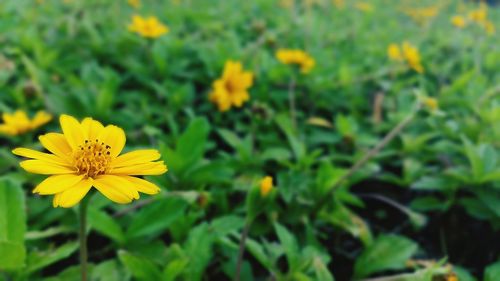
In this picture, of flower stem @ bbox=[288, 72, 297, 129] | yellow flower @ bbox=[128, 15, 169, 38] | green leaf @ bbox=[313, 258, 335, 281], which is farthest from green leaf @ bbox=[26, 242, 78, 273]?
yellow flower @ bbox=[128, 15, 169, 38]

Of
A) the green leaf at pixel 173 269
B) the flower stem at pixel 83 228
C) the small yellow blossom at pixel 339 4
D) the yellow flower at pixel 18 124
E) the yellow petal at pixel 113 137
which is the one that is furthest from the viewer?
the small yellow blossom at pixel 339 4

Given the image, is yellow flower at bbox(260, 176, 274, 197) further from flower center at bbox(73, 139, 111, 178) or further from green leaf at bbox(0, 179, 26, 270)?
green leaf at bbox(0, 179, 26, 270)

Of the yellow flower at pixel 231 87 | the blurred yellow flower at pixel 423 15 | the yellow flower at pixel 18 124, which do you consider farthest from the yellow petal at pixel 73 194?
the blurred yellow flower at pixel 423 15

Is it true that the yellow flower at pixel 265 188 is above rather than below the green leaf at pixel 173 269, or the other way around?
above

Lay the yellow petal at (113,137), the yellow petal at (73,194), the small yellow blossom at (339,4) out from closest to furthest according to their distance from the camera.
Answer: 1. the yellow petal at (73,194)
2. the yellow petal at (113,137)
3. the small yellow blossom at (339,4)

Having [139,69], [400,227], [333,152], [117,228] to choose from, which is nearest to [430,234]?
[400,227]

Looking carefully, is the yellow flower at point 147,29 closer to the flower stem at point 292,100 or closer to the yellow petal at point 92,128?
the flower stem at point 292,100

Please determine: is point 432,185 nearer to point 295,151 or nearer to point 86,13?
point 295,151
